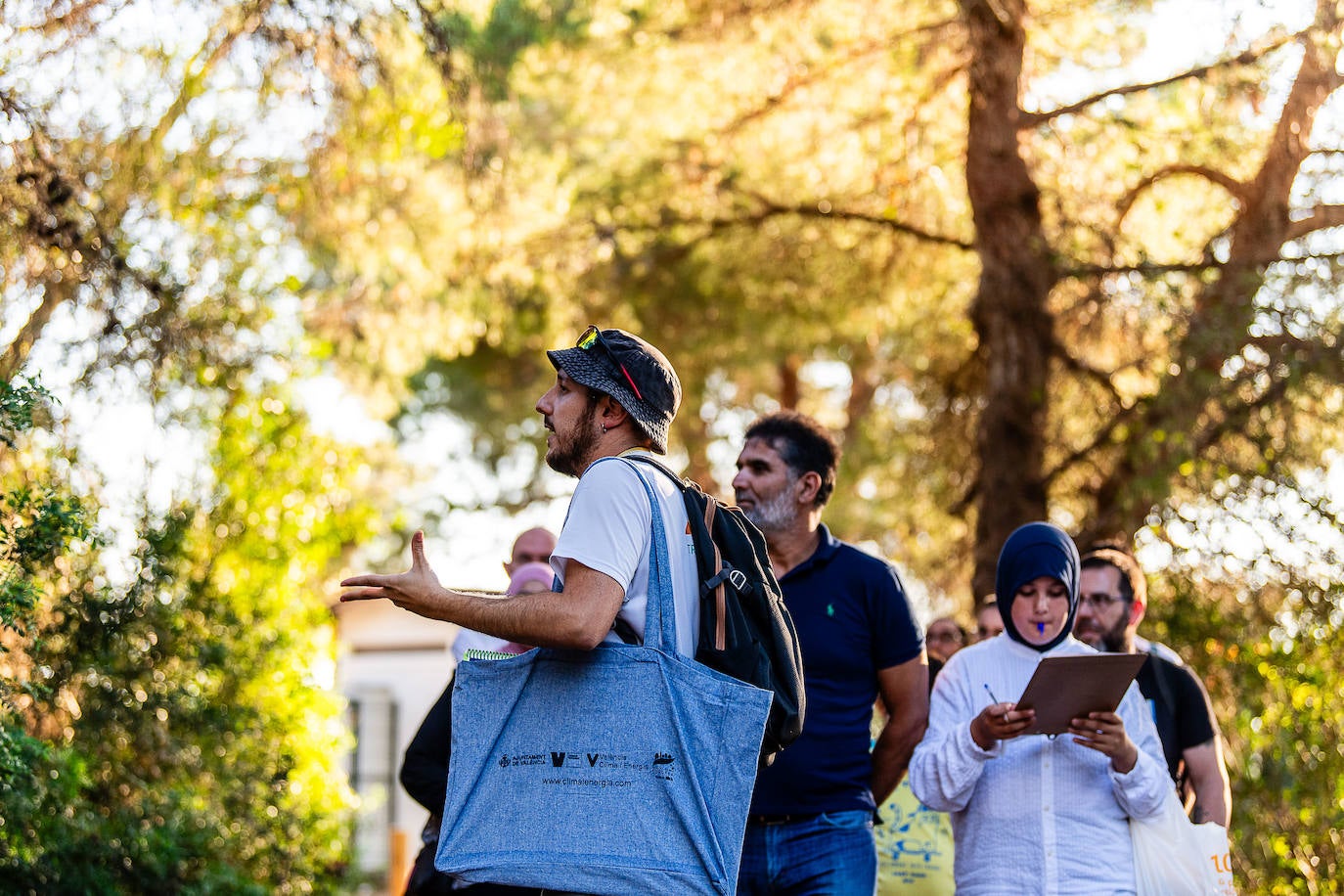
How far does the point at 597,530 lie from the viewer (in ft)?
9.28

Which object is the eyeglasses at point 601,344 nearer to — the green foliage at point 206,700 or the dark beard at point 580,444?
the dark beard at point 580,444

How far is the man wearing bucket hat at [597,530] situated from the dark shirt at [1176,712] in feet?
9.03

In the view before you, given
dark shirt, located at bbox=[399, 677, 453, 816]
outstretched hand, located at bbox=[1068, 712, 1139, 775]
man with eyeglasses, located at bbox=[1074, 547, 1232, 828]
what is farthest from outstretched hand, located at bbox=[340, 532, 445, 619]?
man with eyeglasses, located at bbox=[1074, 547, 1232, 828]

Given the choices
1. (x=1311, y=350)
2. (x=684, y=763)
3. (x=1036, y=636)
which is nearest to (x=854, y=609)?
(x=1036, y=636)

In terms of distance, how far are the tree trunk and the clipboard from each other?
555 cm

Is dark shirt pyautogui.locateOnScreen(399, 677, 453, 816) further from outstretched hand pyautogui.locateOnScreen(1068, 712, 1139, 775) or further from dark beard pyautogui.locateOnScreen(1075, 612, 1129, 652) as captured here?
dark beard pyautogui.locateOnScreen(1075, 612, 1129, 652)

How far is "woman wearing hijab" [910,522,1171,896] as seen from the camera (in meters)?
4.04

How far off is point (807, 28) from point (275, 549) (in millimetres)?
5806

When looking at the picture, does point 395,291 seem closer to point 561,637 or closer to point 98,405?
point 98,405

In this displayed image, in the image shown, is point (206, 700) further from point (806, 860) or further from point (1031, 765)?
point (1031, 765)

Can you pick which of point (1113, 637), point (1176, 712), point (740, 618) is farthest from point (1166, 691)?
point (740, 618)

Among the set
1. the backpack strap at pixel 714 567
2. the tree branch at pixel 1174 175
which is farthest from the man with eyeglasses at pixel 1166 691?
the tree branch at pixel 1174 175

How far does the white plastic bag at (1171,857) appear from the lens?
161 inches

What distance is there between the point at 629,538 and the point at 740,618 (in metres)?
0.33
